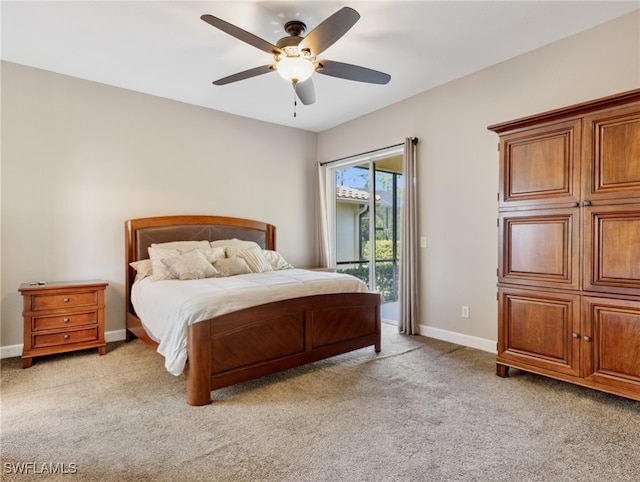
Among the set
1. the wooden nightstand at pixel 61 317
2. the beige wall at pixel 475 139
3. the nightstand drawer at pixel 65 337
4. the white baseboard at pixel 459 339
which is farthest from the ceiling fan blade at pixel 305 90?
the nightstand drawer at pixel 65 337

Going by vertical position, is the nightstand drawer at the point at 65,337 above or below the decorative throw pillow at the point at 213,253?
below

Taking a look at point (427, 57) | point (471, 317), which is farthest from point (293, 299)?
point (427, 57)

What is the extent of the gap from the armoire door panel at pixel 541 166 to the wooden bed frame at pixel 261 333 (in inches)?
61.0

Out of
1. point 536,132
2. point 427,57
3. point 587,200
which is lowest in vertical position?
point 587,200

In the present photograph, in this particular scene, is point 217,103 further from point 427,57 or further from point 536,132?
point 536,132

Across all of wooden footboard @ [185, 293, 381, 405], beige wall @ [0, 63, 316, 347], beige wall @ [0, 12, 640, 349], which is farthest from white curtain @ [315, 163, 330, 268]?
wooden footboard @ [185, 293, 381, 405]

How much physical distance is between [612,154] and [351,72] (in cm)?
188

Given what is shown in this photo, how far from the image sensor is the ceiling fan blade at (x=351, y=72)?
2.68m

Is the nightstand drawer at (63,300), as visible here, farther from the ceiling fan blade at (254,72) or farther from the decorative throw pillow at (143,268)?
the ceiling fan blade at (254,72)

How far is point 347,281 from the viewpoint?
3.34 m

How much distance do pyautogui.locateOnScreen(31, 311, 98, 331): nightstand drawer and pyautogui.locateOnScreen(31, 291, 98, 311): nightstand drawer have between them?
0.30ft

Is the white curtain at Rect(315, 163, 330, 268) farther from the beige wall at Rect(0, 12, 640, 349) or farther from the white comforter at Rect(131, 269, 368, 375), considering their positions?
the white comforter at Rect(131, 269, 368, 375)

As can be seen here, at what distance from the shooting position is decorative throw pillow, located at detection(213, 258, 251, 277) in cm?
376

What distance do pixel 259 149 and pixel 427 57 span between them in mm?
2624
